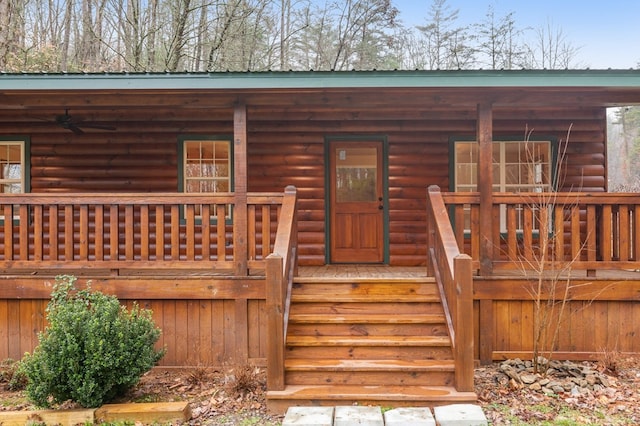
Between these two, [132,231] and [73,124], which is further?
[73,124]

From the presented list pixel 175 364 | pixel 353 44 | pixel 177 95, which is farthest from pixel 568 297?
pixel 353 44

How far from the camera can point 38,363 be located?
3.70 metres

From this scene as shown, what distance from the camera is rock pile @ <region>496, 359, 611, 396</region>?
4121 millimetres

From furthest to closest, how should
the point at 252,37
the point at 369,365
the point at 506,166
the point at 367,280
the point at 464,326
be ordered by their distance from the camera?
the point at 252,37 < the point at 506,166 < the point at 367,280 < the point at 369,365 < the point at 464,326

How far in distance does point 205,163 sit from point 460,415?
521cm

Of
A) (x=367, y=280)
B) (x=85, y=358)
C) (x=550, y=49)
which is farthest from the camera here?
(x=550, y=49)

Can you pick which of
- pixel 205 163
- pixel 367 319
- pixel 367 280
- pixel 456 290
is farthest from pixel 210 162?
pixel 456 290

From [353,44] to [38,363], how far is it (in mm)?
14738

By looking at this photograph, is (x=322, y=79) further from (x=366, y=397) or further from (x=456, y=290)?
(x=366, y=397)

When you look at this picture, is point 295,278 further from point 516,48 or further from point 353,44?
point 516,48

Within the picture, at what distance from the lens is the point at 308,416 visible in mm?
3549

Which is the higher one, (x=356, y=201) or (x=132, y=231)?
(x=356, y=201)

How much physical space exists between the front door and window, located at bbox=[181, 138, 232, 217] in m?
1.66

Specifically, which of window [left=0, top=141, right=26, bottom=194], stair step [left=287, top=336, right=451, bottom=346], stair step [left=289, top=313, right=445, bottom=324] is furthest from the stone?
window [left=0, top=141, right=26, bottom=194]
